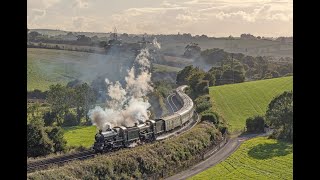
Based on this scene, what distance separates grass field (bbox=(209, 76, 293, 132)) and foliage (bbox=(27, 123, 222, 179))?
1544 cm

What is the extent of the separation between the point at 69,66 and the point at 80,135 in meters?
41.6

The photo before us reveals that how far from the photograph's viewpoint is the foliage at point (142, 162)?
18.2 meters

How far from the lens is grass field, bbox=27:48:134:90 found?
70500 mm

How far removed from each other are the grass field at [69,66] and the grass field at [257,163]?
4150 centimetres

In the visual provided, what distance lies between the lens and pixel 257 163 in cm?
2783

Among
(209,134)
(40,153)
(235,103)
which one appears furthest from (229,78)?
(40,153)

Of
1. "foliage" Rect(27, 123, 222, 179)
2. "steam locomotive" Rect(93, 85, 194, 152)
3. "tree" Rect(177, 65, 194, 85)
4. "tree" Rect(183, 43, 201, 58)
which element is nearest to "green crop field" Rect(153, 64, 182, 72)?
"tree" Rect(177, 65, 194, 85)

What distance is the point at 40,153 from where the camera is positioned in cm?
2355

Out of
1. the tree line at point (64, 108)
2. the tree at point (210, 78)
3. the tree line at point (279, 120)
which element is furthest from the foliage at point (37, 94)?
the tree line at point (279, 120)

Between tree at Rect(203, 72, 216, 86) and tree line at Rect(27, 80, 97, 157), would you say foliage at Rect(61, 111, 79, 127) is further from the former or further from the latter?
tree at Rect(203, 72, 216, 86)

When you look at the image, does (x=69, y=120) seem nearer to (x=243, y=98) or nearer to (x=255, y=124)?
(x=255, y=124)

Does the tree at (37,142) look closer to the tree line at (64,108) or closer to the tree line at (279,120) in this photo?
the tree line at (64,108)

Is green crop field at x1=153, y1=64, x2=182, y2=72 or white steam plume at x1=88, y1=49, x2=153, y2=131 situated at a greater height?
green crop field at x1=153, y1=64, x2=182, y2=72
